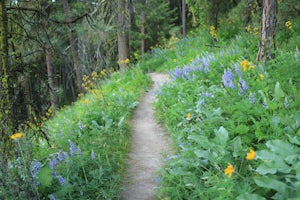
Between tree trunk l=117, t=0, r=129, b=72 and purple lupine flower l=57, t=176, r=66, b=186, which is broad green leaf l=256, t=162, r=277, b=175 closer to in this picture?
purple lupine flower l=57, t=176, r=66, b=186

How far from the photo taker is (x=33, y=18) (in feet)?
15.0

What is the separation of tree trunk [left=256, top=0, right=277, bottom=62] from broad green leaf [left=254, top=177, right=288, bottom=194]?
3879 mm

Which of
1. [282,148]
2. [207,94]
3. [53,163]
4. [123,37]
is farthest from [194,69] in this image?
[123,37]

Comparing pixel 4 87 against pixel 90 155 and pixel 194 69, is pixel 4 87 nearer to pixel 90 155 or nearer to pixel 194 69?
pixel 90 155

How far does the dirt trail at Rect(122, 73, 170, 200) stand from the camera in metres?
4.30

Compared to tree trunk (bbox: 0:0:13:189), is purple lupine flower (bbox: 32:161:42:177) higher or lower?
lower

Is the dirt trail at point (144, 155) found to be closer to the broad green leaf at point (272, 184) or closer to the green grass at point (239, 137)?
the green grass at point (239, 137)

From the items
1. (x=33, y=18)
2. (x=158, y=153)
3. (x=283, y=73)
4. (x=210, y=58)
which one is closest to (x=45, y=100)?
(x=33, y=18)

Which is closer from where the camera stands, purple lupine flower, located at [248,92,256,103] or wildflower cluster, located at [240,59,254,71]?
purple lupine flower, located at [248,92,256,103]

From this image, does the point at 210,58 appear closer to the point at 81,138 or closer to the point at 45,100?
the point at 81,138

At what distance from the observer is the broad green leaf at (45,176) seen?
12.4ft

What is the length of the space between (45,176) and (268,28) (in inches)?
188

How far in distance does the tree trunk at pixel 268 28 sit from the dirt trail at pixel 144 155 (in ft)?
8.26

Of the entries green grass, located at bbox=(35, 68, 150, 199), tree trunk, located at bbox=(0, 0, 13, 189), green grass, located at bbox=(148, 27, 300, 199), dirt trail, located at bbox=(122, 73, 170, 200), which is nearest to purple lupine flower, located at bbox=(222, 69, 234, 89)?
green grass, located at bbox=(148, 27, 300, 199)
